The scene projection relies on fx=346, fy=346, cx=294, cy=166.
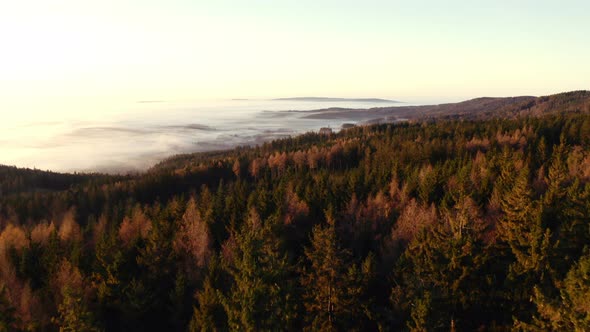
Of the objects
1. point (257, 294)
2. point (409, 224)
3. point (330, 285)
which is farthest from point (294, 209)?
point (257, 294)

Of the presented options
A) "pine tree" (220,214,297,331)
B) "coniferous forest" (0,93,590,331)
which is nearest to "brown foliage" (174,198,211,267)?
"coniferous forest" (0,93,590,331)

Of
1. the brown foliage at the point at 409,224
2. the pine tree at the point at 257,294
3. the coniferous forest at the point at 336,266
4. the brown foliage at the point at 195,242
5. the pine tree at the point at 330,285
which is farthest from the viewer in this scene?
the brown foliage at the point at 409,224

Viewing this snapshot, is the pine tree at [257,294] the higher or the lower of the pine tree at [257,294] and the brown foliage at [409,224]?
the higher

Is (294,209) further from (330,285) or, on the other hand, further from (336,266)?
(336,266)

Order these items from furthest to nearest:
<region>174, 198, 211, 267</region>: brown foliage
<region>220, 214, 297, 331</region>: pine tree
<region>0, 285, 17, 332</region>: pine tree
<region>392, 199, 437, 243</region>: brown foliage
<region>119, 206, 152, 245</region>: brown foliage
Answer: <region>119, 206, 152, 245</region>: brown foliage < <region>392, 199, 437, 243</region>: brown foliage < <region>174, 198, 211, 267</region>: brown foliage < <region>0, 285, 17, 332</region>: pine tree < <region>220, 214, 297, 331</region>: pine tree

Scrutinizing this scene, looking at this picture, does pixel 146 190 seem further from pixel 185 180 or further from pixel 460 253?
pixel 460 253

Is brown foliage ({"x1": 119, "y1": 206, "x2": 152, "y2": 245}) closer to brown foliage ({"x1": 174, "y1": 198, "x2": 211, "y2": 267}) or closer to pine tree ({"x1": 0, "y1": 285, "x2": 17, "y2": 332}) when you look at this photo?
brown foliage ({"x1": 174, "y1": 198, "x2": 211, "y2": 267})

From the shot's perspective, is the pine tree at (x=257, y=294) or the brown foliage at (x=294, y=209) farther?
the brown foliage at (x=294, y=209)

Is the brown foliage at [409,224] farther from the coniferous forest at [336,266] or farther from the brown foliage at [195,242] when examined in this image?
the brown foliage at [195,242]

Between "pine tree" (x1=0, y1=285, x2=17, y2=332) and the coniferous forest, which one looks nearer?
"pine tree" (x1=0, y1=285, x2=17, y2=332)

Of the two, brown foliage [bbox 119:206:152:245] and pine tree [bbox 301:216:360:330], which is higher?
pine tree [bbox 301:216:360:330]

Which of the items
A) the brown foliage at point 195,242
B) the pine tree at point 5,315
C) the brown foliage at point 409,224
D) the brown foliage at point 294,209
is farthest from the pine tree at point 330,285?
the brown foliage at point 294,209
